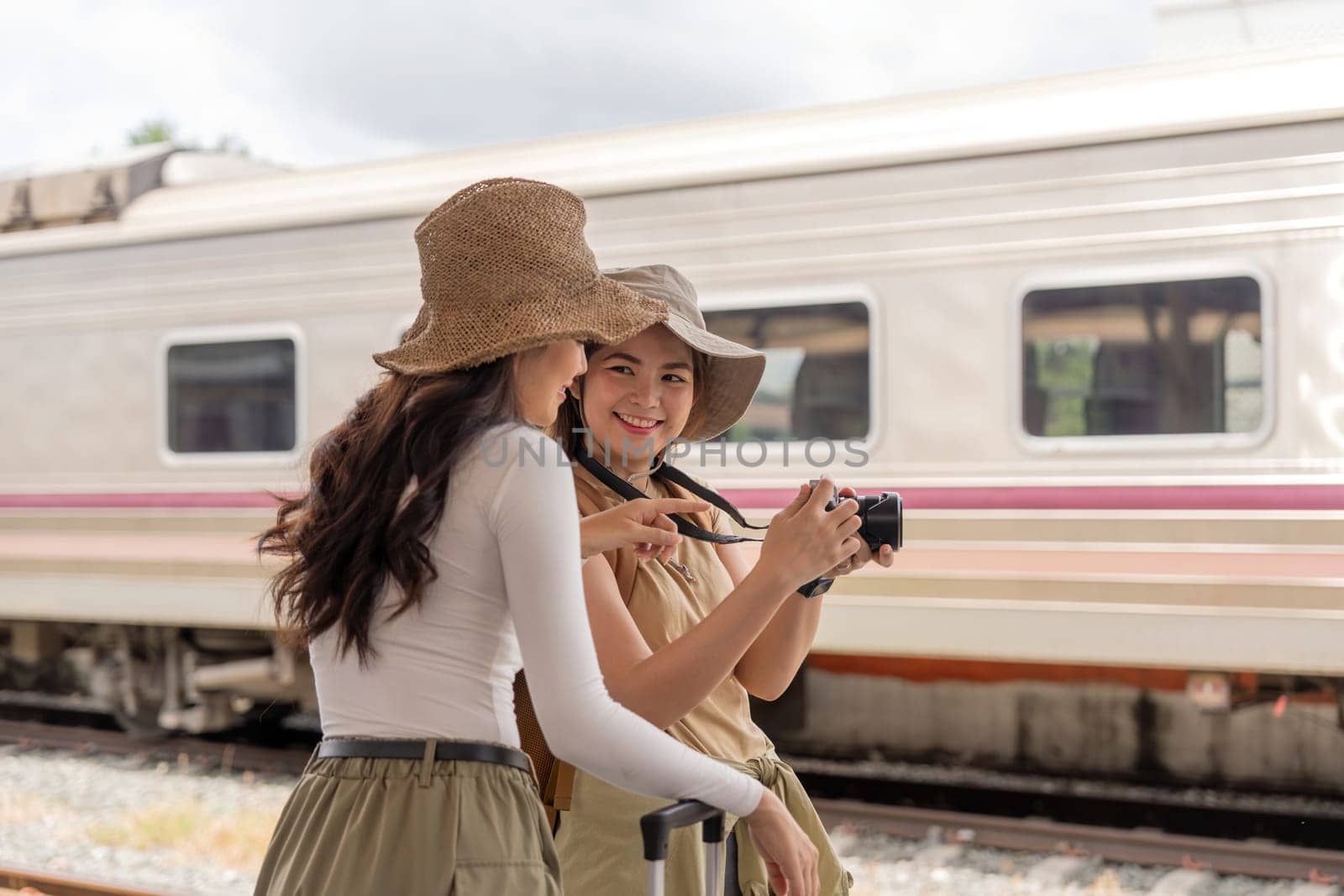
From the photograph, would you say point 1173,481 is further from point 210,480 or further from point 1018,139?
point 210,480

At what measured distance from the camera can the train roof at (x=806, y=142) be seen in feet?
15.5

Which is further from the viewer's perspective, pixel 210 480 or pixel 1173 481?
pixel 210 480

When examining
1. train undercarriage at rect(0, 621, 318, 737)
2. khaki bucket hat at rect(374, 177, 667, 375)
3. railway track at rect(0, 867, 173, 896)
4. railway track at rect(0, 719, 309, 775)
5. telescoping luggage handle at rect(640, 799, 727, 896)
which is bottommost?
railway track at rect(0, 719, 309, 775)

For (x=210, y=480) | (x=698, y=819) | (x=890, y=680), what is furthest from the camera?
(x=210, y=480)

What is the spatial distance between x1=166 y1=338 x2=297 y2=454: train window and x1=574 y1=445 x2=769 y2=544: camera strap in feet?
14.8

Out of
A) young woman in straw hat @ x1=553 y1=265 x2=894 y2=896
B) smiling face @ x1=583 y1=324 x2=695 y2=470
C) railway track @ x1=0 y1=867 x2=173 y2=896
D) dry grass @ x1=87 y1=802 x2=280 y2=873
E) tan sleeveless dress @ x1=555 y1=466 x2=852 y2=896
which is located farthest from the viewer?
dry grass @ x1=87 y1=802 x2=280 y2=873

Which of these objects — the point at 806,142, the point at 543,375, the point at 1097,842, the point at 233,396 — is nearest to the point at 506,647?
the point at 543,375

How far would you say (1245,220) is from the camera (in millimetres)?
4633

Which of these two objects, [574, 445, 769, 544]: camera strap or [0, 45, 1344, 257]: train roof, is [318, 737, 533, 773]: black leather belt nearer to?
[574, 445, 769, 544]: camera strap

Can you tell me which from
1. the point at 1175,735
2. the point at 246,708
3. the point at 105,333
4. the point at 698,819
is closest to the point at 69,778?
the point at 246,708

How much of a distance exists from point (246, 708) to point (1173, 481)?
5.26m

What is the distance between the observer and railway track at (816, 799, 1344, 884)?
466cm

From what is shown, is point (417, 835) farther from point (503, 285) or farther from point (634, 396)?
point (634, 396)

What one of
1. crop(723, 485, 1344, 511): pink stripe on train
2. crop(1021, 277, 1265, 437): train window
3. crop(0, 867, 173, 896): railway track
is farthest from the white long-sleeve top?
crop(1021, 277, 1265, 437): train window
